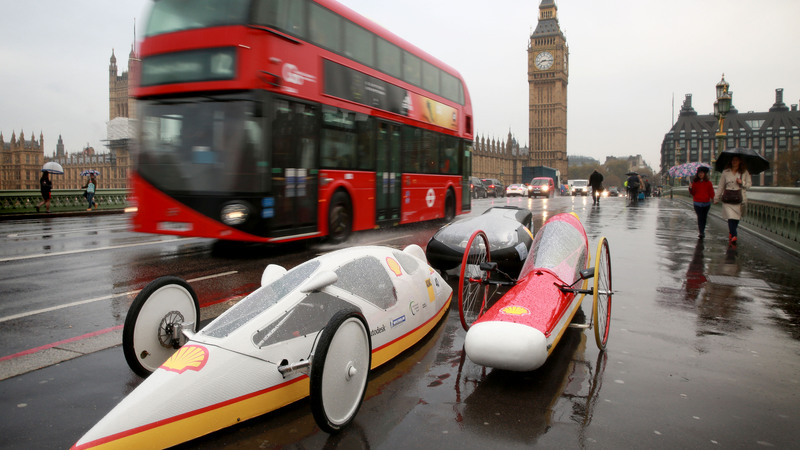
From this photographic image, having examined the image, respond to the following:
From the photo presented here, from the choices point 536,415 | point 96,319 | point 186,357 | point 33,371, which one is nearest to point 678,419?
point 536,415

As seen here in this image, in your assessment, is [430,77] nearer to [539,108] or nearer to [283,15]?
[283,15]

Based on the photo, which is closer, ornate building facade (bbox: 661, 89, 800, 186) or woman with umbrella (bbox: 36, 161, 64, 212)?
woman with umbrella (bbox: 36, 161, 64, 212)

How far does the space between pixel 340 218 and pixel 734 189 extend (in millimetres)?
8749

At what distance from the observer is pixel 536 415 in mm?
3705

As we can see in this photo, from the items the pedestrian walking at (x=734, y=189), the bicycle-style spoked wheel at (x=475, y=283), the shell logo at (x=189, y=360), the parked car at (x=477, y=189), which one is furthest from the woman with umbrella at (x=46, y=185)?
the parked car at (x=477, y=189)

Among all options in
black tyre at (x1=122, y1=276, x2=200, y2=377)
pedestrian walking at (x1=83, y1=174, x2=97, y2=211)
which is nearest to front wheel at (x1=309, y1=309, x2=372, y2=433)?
black tyre at (x1=122, y1=276, x2=200, y2=377)

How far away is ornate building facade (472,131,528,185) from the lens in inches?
4432

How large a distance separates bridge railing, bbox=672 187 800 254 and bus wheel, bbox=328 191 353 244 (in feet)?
29.6

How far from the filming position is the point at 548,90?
5477 inches

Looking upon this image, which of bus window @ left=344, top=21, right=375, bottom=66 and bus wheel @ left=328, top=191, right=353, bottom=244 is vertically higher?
bus window @ left=344, top=21, right=375, bottom=66

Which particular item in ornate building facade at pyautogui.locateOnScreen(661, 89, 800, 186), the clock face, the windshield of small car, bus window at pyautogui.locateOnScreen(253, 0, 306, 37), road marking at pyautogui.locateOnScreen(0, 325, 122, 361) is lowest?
road marking at pyautogui.locateOnScreen(0, 325, 122, 361)

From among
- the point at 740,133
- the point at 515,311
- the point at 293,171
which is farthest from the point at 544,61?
the point at 515,311

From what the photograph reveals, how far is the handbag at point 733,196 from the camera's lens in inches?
485

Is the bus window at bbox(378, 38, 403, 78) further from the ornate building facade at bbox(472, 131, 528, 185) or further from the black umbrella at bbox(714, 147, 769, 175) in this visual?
the ornate building facade at bbox(472, 131, 528, 185)
